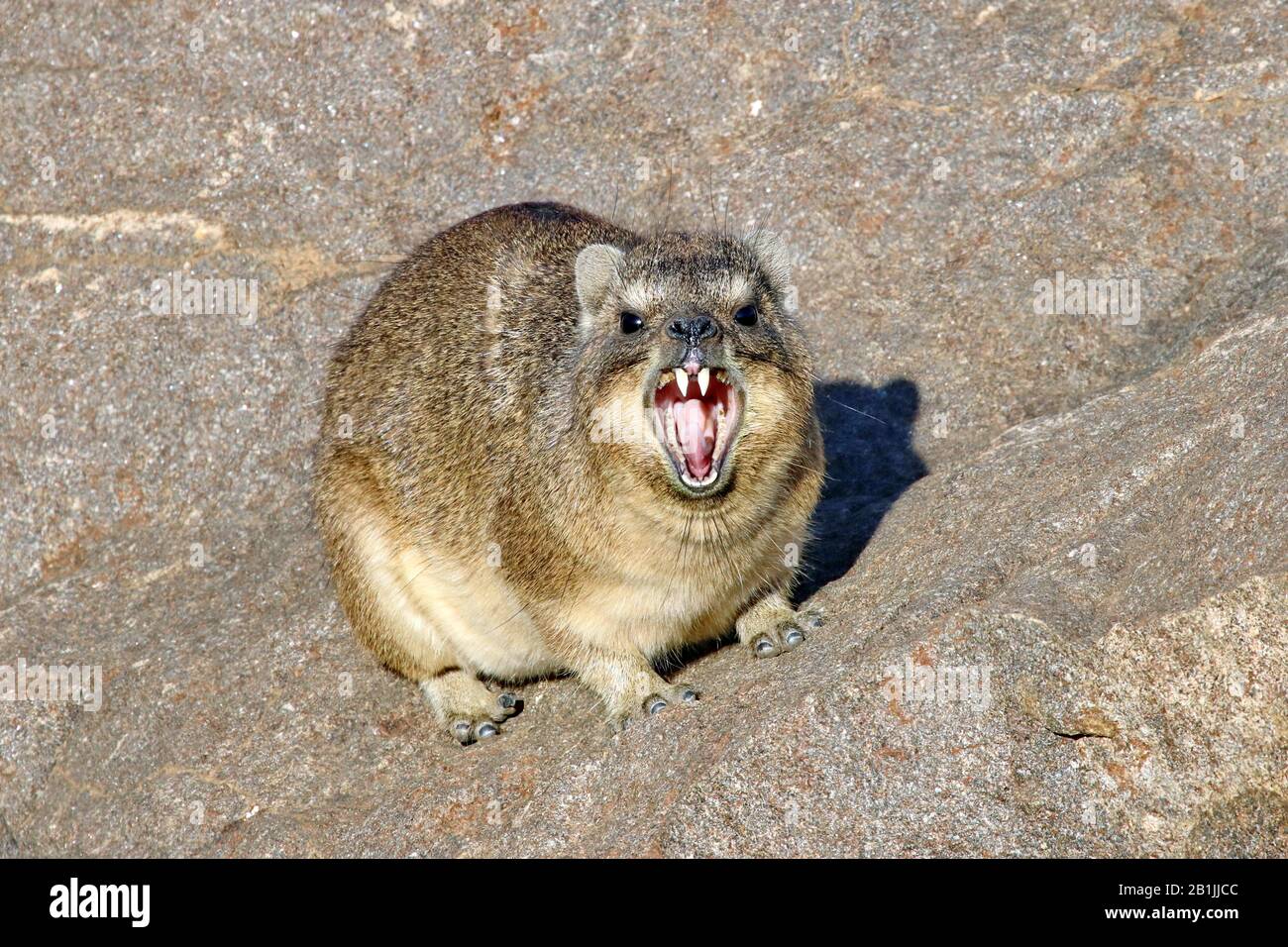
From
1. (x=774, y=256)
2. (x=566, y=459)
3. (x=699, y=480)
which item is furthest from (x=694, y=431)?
(x=774, y=256)

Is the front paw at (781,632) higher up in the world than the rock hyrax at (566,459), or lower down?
lower down

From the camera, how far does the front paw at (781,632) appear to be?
7.29 metres

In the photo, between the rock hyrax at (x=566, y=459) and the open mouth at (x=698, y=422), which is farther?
the rock hyrax at (x=566, y=459)

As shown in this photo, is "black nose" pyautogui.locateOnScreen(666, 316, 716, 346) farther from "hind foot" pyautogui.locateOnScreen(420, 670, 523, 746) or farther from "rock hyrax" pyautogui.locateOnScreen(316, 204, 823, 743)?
"hind foot" pyautogui.locateOnScreen(420, 670, 523, 746)

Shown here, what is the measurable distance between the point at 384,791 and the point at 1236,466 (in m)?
4.36

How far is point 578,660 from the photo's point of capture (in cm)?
741

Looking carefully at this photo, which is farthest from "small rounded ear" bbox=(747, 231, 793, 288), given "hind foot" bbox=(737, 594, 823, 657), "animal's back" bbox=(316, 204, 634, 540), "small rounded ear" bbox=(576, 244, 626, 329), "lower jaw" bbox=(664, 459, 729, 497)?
"hind foot" bbox=(737, 594, 823, 657)

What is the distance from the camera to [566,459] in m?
7.23

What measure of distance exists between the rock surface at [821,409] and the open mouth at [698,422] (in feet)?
3.37

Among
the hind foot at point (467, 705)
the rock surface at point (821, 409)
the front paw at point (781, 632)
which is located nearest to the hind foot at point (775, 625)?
the front paw at point (781, 632)

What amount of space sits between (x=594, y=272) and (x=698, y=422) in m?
1.20

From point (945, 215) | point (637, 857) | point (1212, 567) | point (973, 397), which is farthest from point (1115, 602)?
point (945, 215)

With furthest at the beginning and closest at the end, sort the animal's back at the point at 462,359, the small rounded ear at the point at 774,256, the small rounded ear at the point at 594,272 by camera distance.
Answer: the animal's back at the point at 462,359, the small rounded ear at the point at 774,256, the small rounded ear at the point at 594,272

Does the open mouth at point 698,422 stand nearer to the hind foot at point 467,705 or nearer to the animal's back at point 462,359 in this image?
the animal's back at point 462,359
